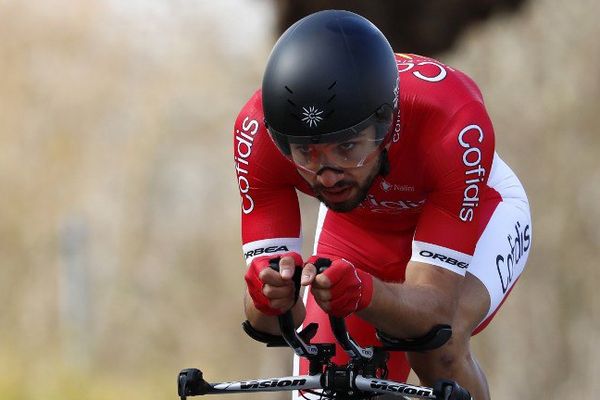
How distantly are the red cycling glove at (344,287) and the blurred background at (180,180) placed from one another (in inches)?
375

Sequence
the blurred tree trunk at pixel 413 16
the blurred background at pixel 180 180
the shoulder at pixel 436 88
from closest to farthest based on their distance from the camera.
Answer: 1. the shoulder at pixel 436 88
2. the blurred tree trunk at pixel 413 16
3. the blurred background at pixel 180 180

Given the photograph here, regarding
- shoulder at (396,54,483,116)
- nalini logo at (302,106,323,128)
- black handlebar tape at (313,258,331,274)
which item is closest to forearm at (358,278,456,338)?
black handlebar tape at (313,258,331,274)

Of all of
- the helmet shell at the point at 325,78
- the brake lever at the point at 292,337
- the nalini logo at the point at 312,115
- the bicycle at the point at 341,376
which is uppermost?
the helmet shell at the point at 325,78

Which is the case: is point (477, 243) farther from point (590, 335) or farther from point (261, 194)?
point (590, 335)

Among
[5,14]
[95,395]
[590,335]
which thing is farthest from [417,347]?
[5,14]

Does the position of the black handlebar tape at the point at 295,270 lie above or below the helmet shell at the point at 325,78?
below

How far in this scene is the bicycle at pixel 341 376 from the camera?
5.30 m

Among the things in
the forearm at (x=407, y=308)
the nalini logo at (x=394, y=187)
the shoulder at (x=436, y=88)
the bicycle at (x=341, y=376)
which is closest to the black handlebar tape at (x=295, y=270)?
the bicycle at (x=341, y=376)

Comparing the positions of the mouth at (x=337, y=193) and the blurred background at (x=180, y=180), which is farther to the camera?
the blurred background at (x=180, y=180)

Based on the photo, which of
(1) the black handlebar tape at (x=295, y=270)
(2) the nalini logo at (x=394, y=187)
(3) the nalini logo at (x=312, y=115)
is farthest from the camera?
(2) the nalini logo at (x=394, y=187)

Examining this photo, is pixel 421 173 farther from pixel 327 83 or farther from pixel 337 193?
pixel 327 83

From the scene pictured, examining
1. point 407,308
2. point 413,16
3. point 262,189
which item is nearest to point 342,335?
point 407,308

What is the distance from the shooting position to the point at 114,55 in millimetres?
21359

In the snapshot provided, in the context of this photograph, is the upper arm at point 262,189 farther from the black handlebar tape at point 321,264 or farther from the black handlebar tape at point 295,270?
the black handlebar tape at point 321,264
